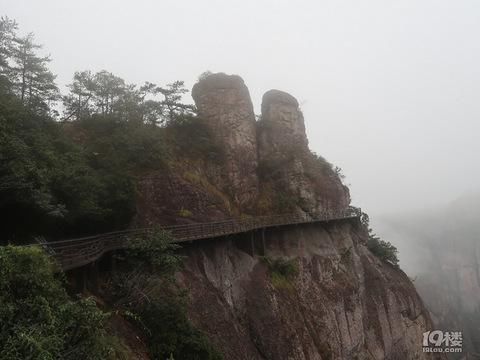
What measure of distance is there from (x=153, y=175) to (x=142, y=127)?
145 inches

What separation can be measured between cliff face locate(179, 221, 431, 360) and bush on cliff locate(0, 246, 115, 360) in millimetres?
9638

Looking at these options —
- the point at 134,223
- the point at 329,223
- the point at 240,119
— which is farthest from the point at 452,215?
the point at 134,223

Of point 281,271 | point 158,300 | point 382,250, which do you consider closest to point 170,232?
point 158,300

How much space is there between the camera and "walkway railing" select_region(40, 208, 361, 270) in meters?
13.2

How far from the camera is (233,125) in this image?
36.3 meters

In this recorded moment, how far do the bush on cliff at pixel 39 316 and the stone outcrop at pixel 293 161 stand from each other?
26912mm

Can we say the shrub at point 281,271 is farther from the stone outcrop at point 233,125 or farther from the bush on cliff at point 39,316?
the bush on cliff at point 39,316

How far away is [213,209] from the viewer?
27312mm

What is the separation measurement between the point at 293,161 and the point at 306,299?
13.2 m

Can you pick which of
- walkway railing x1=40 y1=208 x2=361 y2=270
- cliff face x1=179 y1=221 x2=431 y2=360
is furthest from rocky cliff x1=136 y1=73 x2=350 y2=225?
cliff face x1=179 y1=221 x2=431 y2=360

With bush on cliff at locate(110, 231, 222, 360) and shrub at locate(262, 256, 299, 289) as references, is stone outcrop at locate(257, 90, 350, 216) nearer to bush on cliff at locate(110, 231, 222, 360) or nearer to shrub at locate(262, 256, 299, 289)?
shrub at locate(262, 256, 299, 289)

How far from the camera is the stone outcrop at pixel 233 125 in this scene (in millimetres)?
33688

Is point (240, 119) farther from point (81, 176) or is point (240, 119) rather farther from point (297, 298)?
point (81, 176)

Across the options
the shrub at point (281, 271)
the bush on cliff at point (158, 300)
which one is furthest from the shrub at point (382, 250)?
the bush on cliff at point (158, 300)
